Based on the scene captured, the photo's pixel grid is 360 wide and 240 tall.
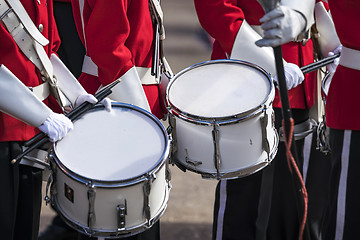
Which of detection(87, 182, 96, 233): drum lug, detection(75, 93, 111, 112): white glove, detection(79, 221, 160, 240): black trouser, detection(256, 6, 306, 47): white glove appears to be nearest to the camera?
detection(256, 6, 306, 47): white glove

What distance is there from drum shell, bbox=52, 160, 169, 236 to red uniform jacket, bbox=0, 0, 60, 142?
0.25m

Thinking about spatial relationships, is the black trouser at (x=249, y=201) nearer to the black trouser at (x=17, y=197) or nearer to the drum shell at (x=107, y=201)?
the drum shell at (x=107, y=201)

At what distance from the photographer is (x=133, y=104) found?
388 centimetres

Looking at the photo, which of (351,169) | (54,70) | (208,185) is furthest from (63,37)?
(351,169)

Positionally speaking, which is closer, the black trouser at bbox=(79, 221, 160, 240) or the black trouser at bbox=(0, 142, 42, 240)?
the black trouser at bbox=(0, 142, 42, 240)

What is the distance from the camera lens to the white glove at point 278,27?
3.05 meters

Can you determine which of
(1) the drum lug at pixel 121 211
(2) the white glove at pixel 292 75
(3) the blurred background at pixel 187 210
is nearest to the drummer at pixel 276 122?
(2) the white glove at pixel 292 75

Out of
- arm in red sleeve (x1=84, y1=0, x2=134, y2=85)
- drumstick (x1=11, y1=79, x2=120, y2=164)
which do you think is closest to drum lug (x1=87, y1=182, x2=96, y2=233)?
drumstick (x1=11, y1=79, x2=120, y2=164)

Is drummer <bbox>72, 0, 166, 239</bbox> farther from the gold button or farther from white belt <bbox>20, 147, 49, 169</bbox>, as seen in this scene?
white belt <bbox>20, 147, 49, 169</bbox>

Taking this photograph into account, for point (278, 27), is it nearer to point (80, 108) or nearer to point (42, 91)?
point (80, 108)

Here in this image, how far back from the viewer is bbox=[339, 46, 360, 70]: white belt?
358cm

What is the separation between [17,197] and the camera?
145 inches

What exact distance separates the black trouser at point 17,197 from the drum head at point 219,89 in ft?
2.15

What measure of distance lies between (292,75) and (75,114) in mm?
1009
